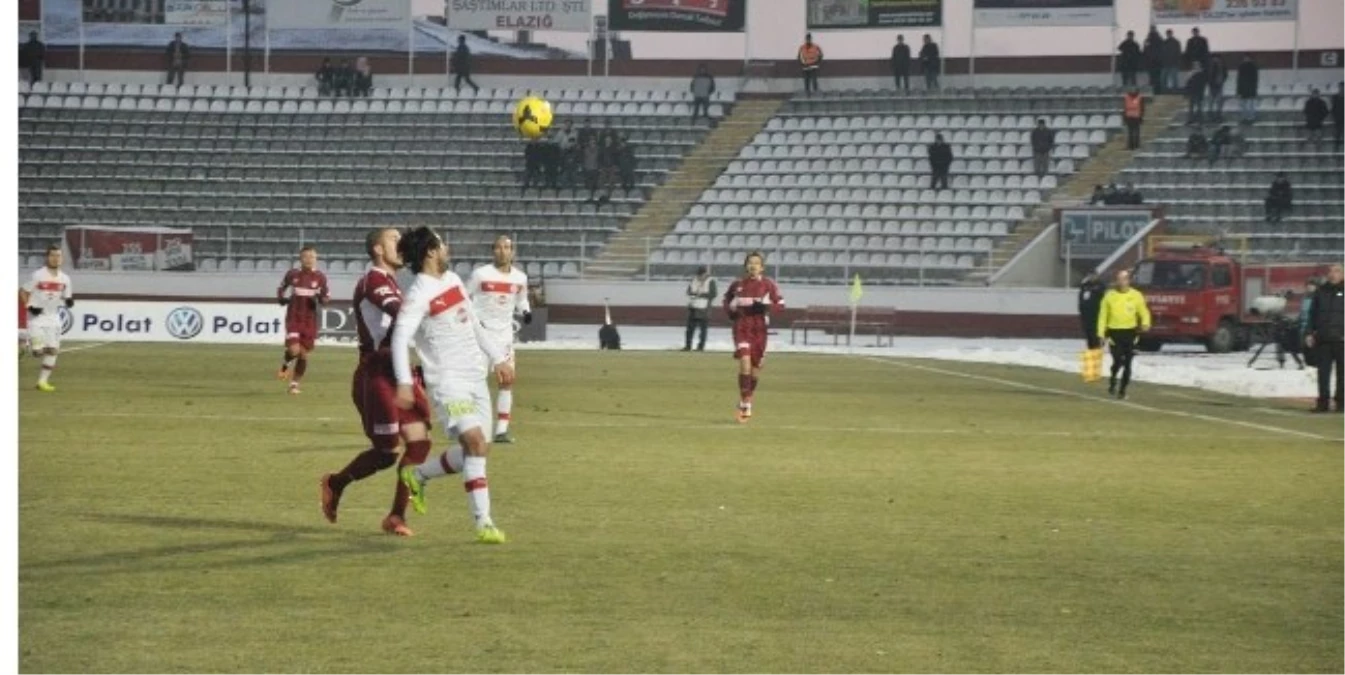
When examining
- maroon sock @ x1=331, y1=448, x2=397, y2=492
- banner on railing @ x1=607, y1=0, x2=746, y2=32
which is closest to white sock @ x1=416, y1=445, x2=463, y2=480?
maroon sock @ x1=331, y1=448, x2=397, y2=492

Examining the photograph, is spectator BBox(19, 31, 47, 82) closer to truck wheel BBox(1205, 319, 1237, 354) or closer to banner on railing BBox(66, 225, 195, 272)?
banner on railing BBox(66, 225, 195, 272)

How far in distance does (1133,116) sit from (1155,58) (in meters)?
3.68

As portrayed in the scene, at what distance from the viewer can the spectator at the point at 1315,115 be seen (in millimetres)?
58125

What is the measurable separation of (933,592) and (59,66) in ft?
204

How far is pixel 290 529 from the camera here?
14.4 metres

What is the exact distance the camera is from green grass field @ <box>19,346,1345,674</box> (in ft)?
32.5

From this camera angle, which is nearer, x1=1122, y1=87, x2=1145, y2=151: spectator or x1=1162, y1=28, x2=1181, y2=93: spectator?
x1=1122, y1=87, x2=1145, y2=151: spectator

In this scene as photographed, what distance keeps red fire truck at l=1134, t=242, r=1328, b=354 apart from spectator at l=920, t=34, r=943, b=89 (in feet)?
48.9

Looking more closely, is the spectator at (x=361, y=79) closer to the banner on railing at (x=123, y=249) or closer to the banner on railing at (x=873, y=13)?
the banner on railing at (x=123, y=249)

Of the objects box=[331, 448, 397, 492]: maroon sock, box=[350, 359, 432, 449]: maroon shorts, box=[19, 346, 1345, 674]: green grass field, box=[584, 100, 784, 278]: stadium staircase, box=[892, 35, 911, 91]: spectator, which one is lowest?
box=[19, 346, 1345, 674]: green grass field

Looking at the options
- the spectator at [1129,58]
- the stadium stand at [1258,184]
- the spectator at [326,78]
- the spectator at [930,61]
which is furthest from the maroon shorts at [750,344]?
the spectator at [326,78]

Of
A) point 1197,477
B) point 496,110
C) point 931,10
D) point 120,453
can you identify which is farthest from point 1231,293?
point 120,453

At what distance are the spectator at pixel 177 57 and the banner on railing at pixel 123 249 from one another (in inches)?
498

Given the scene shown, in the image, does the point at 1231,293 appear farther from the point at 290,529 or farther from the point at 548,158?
the point at 290,529
